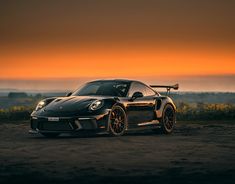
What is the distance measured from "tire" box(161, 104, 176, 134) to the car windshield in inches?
58.1

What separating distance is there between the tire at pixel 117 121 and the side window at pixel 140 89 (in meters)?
0.77

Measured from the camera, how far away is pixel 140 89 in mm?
18750

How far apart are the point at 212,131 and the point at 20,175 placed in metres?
10.5

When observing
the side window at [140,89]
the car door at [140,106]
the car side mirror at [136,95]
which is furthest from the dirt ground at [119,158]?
the side window at [140,89]

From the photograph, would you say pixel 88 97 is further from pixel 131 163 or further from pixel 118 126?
pixel 131 163

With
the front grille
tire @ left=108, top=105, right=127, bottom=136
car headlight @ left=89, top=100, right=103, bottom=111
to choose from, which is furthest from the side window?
the front grille

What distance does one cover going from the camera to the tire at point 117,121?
56.7 ft

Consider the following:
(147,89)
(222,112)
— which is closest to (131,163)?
(147,89)

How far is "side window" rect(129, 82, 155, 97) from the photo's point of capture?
18.4 meters

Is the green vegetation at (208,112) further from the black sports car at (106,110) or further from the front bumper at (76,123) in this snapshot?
the front bumper at (76,123)

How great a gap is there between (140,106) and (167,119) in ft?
4.35

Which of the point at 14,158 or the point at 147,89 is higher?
the point at 147,89

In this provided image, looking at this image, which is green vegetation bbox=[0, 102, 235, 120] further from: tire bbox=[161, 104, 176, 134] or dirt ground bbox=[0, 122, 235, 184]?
dirt ground bbox=[0, 122, 235, 184]

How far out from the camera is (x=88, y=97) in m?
17.7
